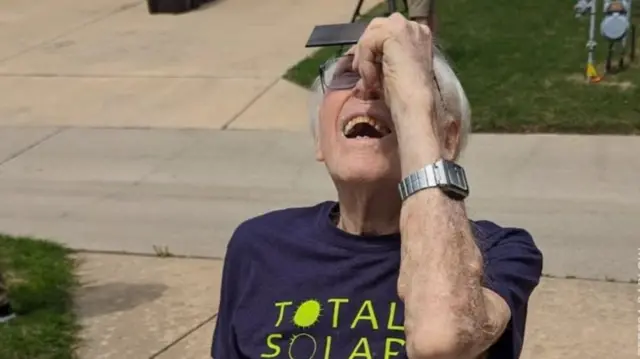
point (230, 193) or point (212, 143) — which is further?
point (212, 143)

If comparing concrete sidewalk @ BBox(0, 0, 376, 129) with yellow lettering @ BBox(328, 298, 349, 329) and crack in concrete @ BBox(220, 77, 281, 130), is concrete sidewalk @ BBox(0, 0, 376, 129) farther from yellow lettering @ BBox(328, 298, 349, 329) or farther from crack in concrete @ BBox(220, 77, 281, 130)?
yellow lettering @ BBox(328, 298, 349, 329)

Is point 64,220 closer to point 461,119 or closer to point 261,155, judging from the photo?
point 261,155

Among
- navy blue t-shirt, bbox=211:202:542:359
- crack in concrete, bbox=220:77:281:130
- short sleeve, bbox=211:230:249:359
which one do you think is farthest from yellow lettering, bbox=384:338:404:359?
crack in concrete, bbox=220:77:281:130

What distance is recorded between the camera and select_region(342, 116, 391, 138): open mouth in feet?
7.16

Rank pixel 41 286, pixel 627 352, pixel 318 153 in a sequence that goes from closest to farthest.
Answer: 1. pixel 318 153
2. pixel 627 352
3. pixel 41 286

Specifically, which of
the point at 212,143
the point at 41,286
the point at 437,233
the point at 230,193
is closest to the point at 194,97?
the point at 212,143

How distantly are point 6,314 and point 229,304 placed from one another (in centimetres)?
222

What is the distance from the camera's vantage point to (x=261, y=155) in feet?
21.8

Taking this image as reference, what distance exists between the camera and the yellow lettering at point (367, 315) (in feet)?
7.39

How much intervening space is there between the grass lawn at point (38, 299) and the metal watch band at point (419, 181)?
2.57 m

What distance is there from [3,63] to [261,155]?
422cm

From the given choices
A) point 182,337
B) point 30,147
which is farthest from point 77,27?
point 182,337

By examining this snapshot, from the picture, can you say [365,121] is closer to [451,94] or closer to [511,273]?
[451,94]

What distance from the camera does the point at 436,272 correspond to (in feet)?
6.07
